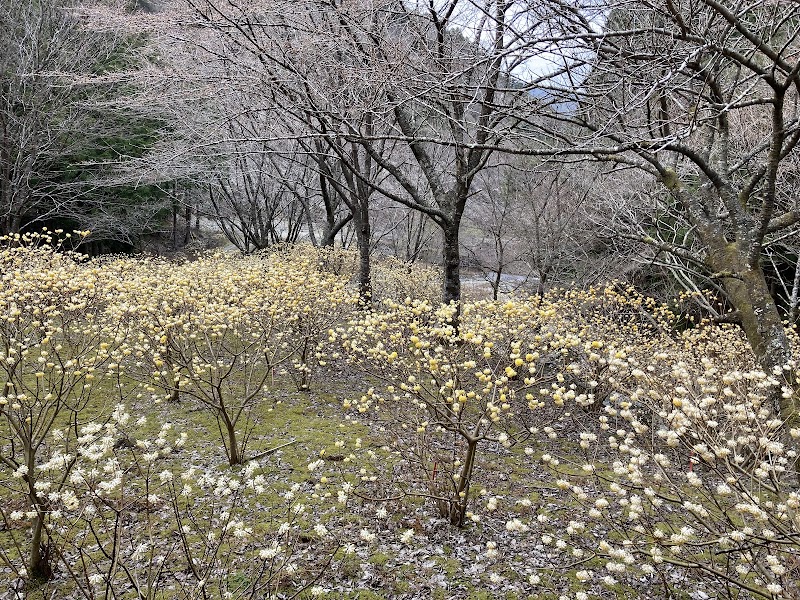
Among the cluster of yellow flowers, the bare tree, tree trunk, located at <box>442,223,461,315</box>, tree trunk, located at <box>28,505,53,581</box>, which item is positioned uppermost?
the bare tree

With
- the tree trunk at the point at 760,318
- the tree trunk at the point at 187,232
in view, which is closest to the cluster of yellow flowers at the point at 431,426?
the tree trunk at the point at 760,318

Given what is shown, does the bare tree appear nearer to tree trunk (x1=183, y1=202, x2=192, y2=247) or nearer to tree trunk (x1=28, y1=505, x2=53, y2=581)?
tree trunk (x1=28, y1=505, x2=53, y2=581)

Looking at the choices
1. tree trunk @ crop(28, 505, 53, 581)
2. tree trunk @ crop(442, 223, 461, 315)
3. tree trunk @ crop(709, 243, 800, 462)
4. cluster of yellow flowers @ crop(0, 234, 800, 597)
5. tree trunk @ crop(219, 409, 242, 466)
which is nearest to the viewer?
A: cluster of yellow flowers @ crop(0, 234, 800, 597)

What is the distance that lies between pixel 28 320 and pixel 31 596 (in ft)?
9.60

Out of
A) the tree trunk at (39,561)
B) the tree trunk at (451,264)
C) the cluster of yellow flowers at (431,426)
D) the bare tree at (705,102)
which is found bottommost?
the tree trunk at (39,561)

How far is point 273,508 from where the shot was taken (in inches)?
151

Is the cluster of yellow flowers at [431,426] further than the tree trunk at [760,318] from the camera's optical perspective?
No

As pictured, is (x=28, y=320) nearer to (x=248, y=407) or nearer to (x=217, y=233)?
(x=248, y=407)

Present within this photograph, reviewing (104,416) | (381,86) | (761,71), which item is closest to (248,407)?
(104,416)

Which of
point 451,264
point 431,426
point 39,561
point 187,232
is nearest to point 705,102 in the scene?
point 451,264

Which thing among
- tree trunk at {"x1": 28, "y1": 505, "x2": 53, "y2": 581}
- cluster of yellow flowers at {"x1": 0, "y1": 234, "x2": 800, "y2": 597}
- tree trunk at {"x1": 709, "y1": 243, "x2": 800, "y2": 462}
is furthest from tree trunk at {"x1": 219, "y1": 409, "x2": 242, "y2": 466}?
tree trunk at {"x1": 709, "y1": 243, "x2": 800, "y2": 462}

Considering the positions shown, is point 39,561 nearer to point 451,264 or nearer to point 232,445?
point 232,445

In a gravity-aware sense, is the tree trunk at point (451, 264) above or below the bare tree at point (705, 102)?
below

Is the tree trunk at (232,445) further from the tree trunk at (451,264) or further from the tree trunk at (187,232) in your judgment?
the tree trunk at (187,232)
